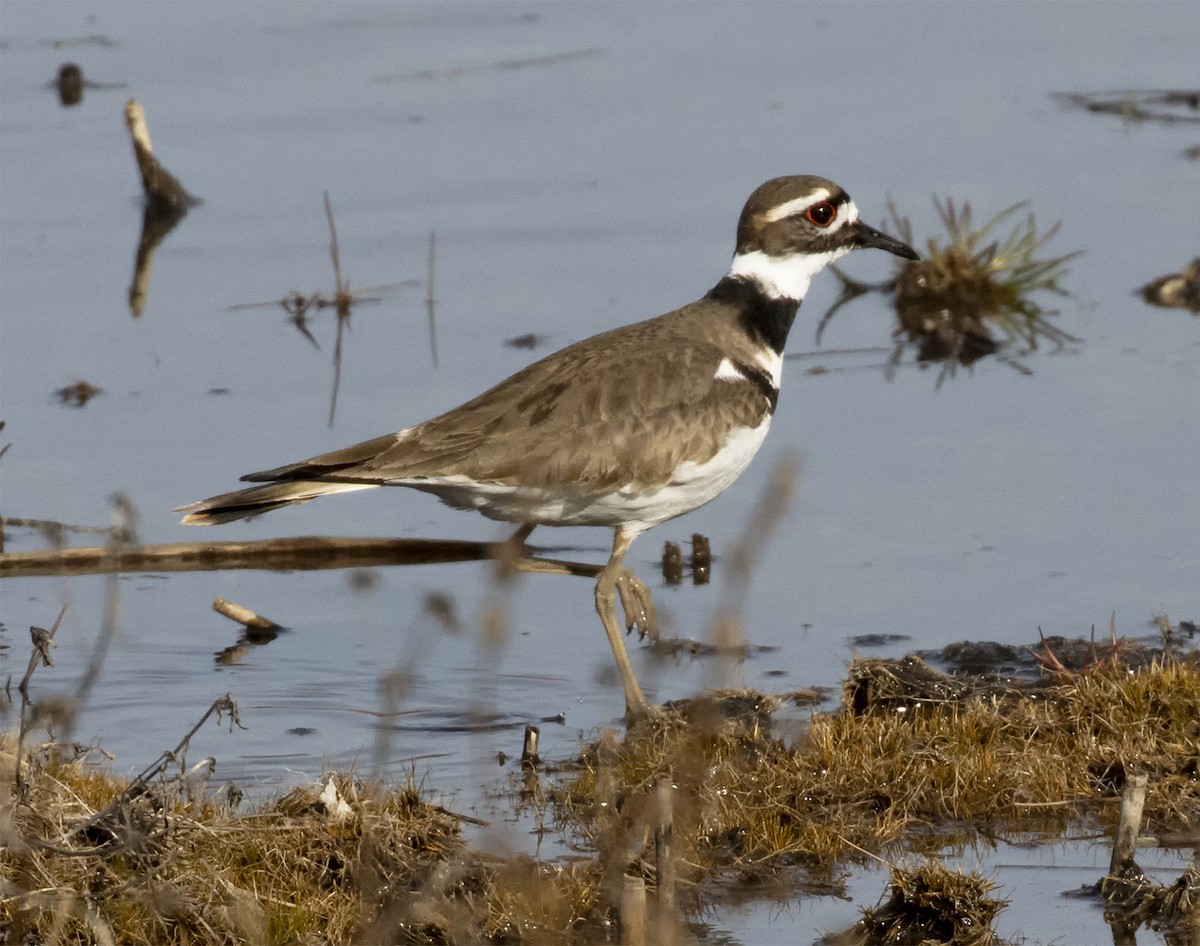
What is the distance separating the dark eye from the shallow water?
132 centimetres

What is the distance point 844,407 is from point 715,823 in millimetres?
4457

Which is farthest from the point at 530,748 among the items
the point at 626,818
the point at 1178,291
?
the point at 1178,291

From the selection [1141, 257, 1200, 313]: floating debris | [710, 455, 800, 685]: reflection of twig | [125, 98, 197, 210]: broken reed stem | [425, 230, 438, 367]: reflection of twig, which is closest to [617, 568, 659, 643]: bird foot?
[425, 230, 438, 367]: reflection of twig

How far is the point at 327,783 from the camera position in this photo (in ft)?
18.9

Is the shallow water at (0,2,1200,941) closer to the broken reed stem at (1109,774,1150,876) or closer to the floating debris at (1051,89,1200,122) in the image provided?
the floating debris at (1051,89,1200,122)

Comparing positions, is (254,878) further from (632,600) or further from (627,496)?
(632,600)

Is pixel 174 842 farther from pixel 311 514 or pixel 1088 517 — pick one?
pixel 1088 517

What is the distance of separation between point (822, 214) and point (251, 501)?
2.57m

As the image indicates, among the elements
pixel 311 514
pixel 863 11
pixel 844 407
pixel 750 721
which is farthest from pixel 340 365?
pixel 863 11

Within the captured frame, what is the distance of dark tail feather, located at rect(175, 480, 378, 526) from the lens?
711 cm

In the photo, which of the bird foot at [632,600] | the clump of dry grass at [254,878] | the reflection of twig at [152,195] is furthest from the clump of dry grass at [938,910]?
the reflection of twig at [152,195]

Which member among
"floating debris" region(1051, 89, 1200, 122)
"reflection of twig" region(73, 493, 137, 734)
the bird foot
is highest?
"floating debris" region(1051, 89, 1200, 122)

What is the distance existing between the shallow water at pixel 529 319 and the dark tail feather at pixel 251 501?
0.65 m

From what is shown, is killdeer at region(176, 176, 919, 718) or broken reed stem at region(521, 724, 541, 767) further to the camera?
killdeer at region(176, 176, 919, 718)
